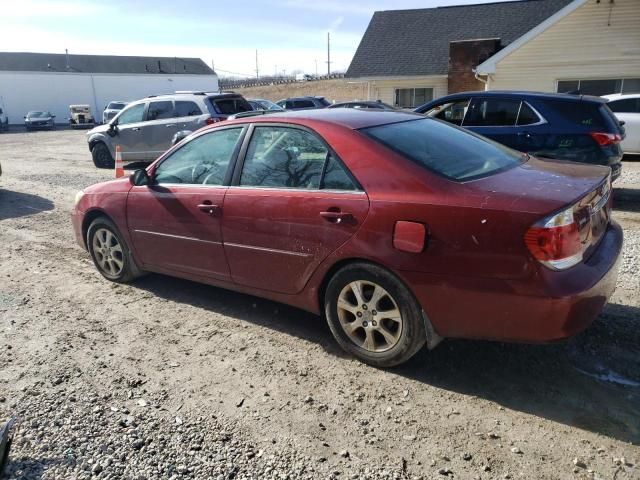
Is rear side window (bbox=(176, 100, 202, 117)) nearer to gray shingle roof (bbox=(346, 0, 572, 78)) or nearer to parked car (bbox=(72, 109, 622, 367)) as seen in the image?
parked car (bbox=(72, 109, 622, 367))

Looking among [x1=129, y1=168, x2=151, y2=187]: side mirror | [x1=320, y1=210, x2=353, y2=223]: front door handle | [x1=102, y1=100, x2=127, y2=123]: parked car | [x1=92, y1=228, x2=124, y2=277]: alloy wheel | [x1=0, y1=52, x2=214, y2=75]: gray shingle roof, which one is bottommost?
[x1=92, y1=228, x2=124, y2=277]: alloy wheel

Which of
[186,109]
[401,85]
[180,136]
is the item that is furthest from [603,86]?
[180,136]

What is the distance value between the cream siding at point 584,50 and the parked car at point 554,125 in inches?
454

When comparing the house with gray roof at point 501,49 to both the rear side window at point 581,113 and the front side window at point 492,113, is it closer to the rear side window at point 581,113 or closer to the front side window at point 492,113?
the front side window at point 492,113

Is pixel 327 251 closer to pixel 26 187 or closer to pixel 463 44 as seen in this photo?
pixel 26 187

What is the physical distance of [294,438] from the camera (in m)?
2.76

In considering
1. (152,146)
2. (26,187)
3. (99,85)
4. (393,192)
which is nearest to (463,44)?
(152,146)

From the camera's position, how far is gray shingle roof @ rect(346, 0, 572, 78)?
2284cm

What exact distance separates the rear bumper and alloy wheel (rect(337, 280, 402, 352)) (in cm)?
25

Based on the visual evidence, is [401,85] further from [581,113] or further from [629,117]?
[581,113]

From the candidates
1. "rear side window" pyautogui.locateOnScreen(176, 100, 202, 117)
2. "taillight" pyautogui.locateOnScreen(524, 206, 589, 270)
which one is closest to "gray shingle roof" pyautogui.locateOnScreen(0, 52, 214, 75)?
"rear side window" pyautogui.locateOnScreen(176, 100, 202, 117)

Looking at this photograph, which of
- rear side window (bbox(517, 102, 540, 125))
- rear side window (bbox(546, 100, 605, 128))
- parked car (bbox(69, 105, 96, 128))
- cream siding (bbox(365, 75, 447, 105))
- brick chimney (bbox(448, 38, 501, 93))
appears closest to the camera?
rear side window (bbox(546, 100, 605, 128))

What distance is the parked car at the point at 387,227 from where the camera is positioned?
2770 millimetres

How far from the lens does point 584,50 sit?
56.4 ft
